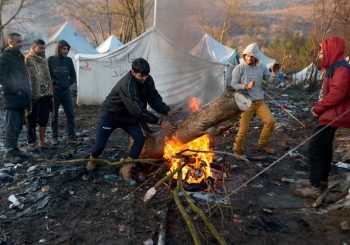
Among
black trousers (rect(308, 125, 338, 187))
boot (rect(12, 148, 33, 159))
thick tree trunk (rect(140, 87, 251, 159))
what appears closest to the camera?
black trousers (rect(308, 125, 338, 187))

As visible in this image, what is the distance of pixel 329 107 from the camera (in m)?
4.16

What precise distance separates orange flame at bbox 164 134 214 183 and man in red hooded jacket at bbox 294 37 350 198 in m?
1.36

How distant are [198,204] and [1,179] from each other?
275 centimetres

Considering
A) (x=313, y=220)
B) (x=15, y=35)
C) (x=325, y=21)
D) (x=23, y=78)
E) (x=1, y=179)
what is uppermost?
(x=325, y=21)

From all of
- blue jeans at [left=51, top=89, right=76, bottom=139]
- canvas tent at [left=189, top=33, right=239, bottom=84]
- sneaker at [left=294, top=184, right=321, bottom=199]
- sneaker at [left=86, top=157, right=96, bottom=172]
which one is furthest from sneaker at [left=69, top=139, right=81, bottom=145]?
canvas tent at [left=189, top=33, right=239, bottom=84]

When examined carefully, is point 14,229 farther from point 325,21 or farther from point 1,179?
point 325,21

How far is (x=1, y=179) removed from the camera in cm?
473

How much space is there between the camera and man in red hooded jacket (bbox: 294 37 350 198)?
4039mm

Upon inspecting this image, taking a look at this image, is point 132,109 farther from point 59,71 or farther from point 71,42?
point 71,42

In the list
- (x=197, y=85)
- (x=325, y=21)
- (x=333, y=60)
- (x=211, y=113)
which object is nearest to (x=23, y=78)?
(x=211, y=113)

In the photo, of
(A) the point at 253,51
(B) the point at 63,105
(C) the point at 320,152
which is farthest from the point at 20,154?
(C) the point at 320,152

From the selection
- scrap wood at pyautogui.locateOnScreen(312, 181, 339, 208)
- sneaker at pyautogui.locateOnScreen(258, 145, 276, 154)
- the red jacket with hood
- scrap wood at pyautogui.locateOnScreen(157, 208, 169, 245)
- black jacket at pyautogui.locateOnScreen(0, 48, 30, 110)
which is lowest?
scrap wood at pyautogui.locateOnScreen(157, 208, 169, 245)

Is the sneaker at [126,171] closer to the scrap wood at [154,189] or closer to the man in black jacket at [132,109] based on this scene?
the man in black jacket at [132,109]

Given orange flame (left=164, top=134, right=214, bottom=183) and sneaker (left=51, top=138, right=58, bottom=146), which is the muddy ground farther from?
sneaker (left=51, top=138, right=58, bottom=146)
